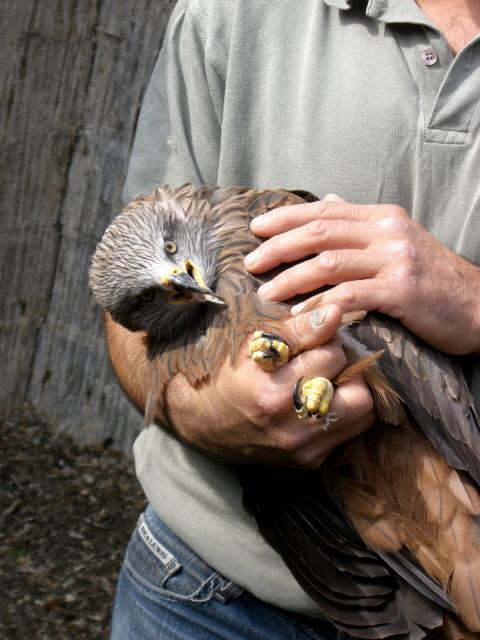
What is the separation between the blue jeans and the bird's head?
516 millimetres

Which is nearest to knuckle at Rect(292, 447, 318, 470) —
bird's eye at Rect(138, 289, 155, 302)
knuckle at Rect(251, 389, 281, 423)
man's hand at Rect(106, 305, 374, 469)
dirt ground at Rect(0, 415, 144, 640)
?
man's hand at Rect(106, 305, 374, 469)

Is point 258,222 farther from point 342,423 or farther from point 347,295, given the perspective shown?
point 342,423

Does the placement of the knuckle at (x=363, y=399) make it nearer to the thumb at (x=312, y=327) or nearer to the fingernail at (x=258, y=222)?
the thumb at (x=312, y=327)

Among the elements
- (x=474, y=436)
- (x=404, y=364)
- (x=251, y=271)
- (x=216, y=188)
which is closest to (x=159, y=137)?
(x=216, y=188)

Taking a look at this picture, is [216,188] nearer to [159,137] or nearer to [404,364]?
[159,137]

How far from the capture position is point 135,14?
4559mm

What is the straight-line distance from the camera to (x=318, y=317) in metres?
2.01

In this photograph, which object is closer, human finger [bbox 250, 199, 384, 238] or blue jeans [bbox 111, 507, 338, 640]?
human finger [bbox 250, 199, 384, 238]

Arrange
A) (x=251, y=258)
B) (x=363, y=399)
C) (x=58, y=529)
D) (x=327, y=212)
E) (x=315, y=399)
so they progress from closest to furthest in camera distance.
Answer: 1. (x=315, y=399)
2. (x=363, y=399)
3. (x=327, y=212)
4. (x=251, y=258)
5. (x=58, y=529)

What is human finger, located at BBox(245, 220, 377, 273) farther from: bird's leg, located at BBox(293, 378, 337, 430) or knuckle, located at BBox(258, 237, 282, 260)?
bird's leg, located at BBox(293, 378, 337, 430)

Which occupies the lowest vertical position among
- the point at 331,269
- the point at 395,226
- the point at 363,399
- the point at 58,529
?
the point at 58,529

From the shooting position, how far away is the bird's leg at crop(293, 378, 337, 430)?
196 centimetres

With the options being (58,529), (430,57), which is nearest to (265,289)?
(430,57)

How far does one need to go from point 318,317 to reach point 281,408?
0.19 metres
